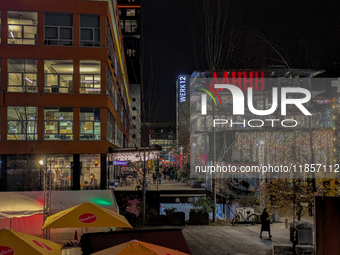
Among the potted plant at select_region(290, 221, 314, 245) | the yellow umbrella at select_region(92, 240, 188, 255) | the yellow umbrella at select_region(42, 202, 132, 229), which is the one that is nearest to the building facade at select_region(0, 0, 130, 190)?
the yellow umbrella at select_region(42, 202, 132, 229)

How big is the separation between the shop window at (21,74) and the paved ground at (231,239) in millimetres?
17440

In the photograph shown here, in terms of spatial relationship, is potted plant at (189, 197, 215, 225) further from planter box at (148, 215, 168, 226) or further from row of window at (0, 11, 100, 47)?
row of window at (0, 11, 100, 47)

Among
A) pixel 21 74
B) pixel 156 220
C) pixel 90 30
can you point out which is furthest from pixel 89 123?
pixel 156 220

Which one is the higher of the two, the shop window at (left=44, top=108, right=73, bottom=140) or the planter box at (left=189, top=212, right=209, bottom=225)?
the shop window at (left=44, top=108, right=73, bottom=140)

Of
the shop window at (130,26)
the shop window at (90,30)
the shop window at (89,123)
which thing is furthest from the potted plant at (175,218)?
the shop window at (130,26)

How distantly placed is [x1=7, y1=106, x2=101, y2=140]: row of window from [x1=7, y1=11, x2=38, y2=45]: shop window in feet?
18.3

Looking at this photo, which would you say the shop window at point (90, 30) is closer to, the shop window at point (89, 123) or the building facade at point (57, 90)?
the building facade at point (57, 90)

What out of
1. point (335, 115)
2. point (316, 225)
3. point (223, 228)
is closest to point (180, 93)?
point (223, 228)

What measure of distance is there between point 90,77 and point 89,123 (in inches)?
156

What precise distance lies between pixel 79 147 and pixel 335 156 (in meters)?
20.0

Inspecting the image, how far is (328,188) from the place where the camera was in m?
11.0

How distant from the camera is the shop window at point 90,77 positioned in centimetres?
2705

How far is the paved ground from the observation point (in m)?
12.8

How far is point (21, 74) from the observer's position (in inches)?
1028
